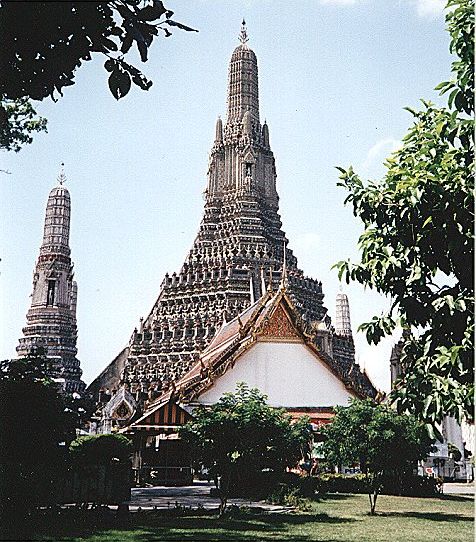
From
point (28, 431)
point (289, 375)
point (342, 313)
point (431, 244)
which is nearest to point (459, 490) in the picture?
point (289, 375)

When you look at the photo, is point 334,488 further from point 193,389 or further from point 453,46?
point 453,46

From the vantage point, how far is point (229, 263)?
46.4 m

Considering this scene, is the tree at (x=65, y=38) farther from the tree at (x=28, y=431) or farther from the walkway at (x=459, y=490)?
the walkway at (x=459, y=490)

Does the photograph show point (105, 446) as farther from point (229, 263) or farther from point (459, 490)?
point (229, 263)

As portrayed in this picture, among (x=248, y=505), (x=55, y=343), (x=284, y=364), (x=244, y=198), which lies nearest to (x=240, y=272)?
(x=244, y=198)

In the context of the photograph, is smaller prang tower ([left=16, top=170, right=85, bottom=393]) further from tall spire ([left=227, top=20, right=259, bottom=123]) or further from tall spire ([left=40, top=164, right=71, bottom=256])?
tall spire ([left=227, top=20, right=259, bottom=123])

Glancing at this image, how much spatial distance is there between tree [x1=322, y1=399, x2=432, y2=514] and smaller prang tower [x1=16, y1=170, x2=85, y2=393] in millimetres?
32594

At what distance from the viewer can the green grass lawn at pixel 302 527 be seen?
1077cm

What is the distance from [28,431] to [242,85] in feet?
156

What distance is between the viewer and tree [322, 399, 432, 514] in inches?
576

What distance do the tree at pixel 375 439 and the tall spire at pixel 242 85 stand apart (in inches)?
1629

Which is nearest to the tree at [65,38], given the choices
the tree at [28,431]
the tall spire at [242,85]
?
the tree at [28,431]

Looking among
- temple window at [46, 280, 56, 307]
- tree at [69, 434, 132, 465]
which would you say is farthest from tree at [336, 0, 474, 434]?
temple window at [46, 280, 56, 307]

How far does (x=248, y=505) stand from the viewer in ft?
54.7
